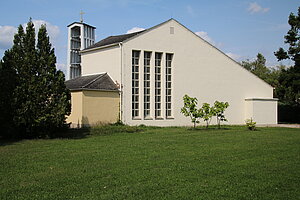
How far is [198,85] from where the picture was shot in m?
28.7

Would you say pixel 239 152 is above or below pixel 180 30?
below

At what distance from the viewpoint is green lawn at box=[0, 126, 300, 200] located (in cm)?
648

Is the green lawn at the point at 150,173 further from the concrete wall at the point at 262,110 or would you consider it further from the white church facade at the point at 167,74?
the concrete wall at the point at 262,110

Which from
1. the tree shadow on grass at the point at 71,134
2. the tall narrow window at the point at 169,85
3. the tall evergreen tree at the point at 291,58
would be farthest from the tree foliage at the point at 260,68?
the tree shadow on grass at the point at 71,134

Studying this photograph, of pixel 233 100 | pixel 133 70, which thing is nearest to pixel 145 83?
pixel 133 70

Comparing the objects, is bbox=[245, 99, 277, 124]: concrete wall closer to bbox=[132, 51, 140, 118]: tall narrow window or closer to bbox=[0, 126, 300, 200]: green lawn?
bbox=[132, 51, 140, 118]: tall narrow window

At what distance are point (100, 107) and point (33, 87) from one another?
7.78m

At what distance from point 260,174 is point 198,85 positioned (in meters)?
20.9

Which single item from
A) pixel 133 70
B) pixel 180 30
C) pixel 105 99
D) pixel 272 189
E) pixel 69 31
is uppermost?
pixel 69 31

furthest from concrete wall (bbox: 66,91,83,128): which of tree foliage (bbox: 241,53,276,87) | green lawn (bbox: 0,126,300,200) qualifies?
tree foliage (bbox: 241,53,276,87)

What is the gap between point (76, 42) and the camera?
4106 centimetres

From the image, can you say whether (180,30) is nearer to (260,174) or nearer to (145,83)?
(145,83)

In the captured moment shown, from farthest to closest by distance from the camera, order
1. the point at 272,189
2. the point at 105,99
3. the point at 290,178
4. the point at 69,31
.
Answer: the point at 69,31, the point at 105,99, the point at 290,178, the point at 272,189

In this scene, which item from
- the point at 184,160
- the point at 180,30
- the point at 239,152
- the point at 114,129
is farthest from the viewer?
the point at 180,30
